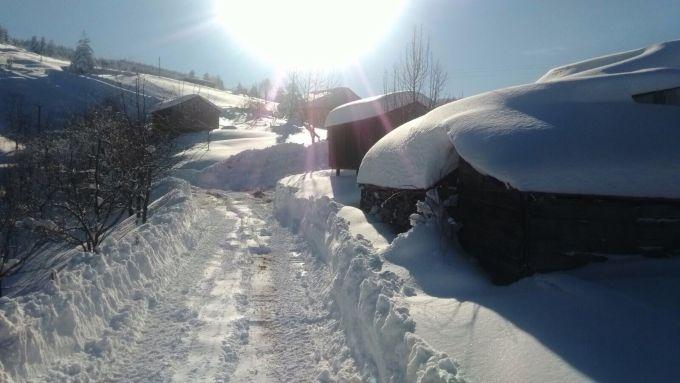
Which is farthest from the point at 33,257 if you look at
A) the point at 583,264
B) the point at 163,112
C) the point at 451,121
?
the point at 163,112

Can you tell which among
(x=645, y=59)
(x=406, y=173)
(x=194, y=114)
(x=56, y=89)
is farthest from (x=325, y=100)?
(x=56, y=89)

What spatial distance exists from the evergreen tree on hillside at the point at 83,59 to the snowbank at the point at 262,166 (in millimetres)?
80957

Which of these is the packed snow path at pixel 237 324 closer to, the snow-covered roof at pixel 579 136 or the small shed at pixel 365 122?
the snow-covered roof at pixel 579 136

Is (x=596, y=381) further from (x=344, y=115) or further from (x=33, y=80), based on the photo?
(x=33, y=80)

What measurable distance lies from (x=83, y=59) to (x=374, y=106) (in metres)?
95.7

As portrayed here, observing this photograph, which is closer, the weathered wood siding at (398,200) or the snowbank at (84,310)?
the snowbank at (84,310)

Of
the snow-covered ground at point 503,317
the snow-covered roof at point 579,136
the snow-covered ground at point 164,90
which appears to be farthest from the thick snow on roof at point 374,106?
the snow-covered ground at point 164,90

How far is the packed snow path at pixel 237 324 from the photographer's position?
5.22 m

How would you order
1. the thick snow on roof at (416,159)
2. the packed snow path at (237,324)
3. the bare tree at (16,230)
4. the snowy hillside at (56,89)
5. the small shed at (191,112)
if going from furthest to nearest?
the snowy hillside at (56,89) < the small shed at (191,112) < the bare tree at (16,230) < the thick snow on roof at (416,159) < the packed snow path at (237,324)

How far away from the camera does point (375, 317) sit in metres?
5.30

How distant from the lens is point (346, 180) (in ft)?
63.5

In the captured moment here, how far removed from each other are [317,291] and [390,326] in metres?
3.41

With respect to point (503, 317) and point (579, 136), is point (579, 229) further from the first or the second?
point (503, 317)

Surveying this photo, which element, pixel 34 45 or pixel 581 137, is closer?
pixel 581 137
